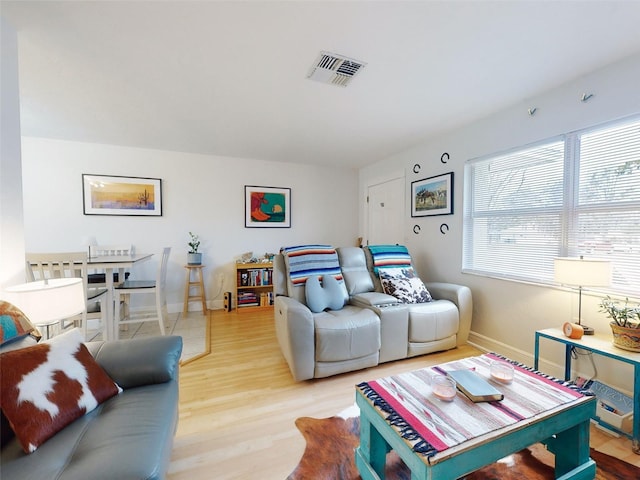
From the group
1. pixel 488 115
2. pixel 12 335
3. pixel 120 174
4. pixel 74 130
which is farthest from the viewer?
pixel 120 174

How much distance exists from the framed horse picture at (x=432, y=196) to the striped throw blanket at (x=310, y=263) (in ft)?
4.53

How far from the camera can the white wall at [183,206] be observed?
3.27 m

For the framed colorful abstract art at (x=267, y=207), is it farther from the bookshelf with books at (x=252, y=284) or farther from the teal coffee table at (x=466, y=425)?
the teal coffee table at (x=466, y=425)

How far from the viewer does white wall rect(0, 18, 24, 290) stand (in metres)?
1.42

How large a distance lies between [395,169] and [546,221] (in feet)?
6.66

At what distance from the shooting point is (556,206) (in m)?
2.09

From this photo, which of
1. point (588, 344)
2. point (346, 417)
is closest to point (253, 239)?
point (346, 417)

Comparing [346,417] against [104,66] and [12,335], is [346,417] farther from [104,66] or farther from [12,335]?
[104,66]

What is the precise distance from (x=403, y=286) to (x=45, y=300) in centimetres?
257

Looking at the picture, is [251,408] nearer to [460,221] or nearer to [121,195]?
[460,221]

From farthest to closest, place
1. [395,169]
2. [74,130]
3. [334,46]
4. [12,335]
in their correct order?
[395,169]
[74,130]
[334,46]
[12,335]

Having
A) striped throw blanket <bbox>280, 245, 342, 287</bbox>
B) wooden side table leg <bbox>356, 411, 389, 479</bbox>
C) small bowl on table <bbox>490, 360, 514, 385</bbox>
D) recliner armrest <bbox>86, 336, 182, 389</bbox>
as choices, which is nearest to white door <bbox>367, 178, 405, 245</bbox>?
striped throw blanket <bbox>280, 245, 342, 287</bbox>

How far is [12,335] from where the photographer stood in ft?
3.67

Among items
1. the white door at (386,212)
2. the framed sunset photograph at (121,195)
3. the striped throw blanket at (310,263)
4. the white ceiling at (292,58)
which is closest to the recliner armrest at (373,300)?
the striped throw blanket at (310,263)
